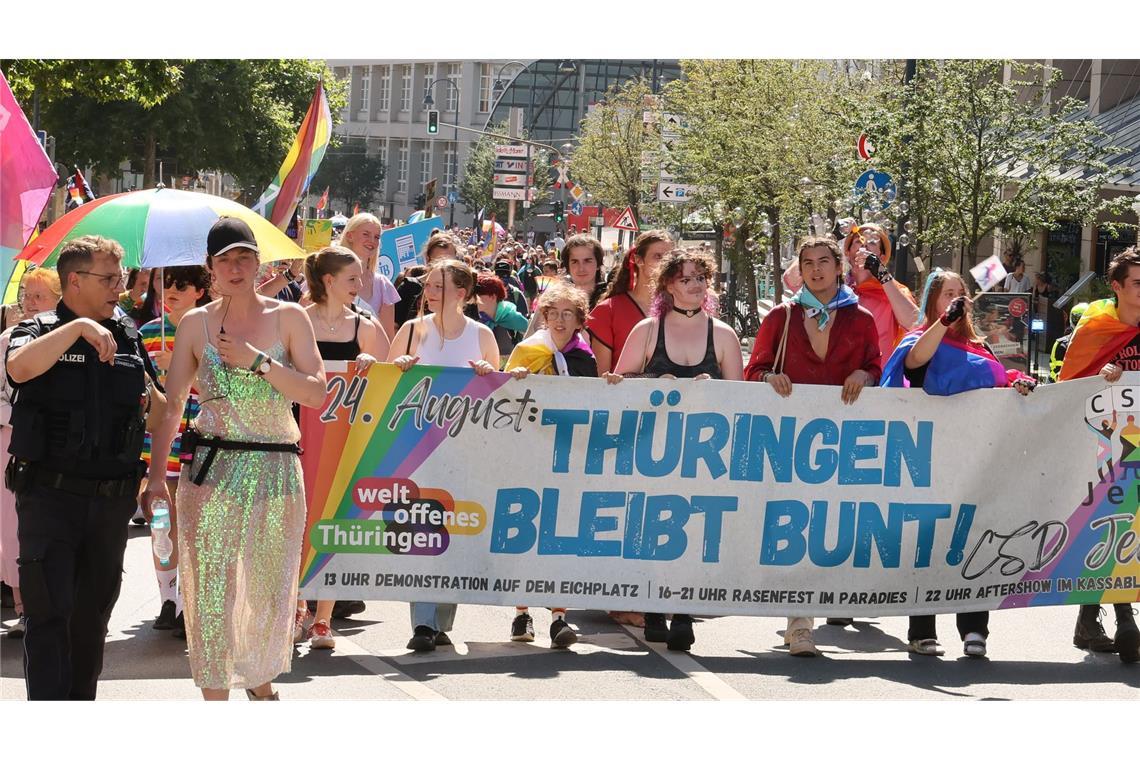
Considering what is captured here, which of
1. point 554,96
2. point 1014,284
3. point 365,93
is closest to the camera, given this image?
point 1014,284

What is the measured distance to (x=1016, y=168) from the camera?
883 inches

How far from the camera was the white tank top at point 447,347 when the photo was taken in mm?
7504

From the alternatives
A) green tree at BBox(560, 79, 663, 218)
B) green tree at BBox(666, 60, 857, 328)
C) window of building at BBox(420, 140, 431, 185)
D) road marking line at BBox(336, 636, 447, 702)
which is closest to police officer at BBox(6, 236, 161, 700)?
road marking line at BBox(336, 636, 447, 702)

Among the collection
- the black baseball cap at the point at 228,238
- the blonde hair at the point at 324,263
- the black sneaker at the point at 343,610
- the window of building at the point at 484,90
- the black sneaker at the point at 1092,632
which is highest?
the window of building at the point at 484,90

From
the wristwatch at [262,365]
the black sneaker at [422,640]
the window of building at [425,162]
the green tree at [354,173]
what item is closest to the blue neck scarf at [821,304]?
the black sneaker at [422,640]

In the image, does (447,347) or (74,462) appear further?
(447,347)

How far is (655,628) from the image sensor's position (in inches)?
296

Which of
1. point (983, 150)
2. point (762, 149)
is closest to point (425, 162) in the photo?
point (762, 149)

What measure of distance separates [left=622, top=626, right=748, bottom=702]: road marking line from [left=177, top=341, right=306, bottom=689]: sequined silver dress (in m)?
1.99

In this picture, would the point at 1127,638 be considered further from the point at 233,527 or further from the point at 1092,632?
the point at 233,527

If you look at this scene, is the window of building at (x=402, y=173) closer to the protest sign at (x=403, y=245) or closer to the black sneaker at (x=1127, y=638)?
the protest sign at (x=403, y=245)

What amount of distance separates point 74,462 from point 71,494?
11 cm

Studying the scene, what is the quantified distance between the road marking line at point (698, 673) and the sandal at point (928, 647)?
115 cm

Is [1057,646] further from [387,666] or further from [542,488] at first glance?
[387,666]
